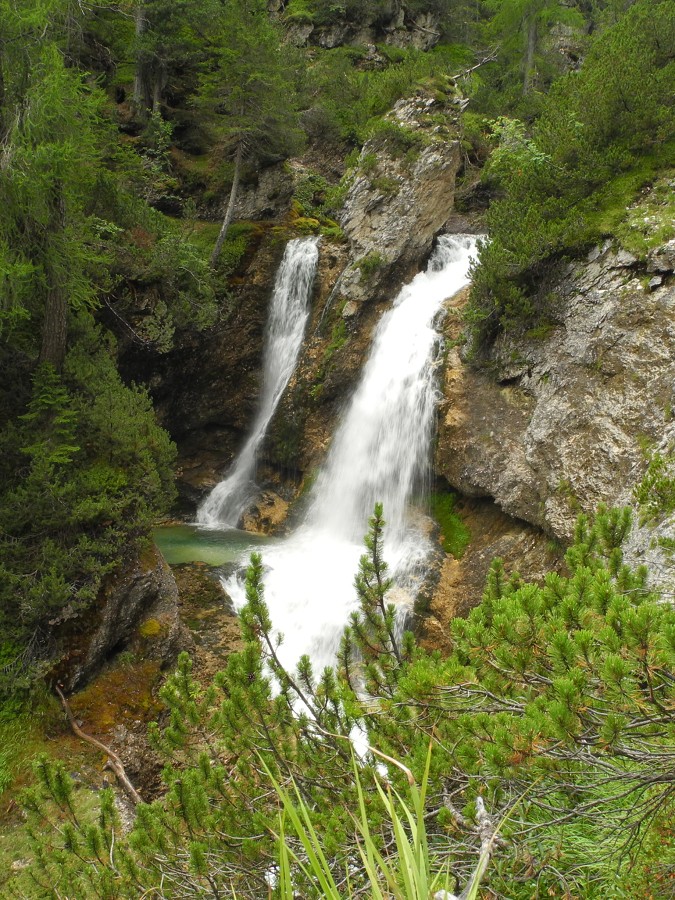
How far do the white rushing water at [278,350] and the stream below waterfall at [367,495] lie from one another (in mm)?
951

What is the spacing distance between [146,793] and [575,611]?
6.11 metres

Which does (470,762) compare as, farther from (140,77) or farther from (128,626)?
(140,77)

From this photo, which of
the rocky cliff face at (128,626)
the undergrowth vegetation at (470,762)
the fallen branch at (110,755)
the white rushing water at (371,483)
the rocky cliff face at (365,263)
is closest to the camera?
the undergrowth vegetation at (470,762)

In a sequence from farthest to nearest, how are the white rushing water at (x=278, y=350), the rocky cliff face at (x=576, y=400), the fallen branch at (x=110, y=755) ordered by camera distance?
the white rushing water at (x=278, y=350) < the rocky cliff face at (x=576, y=400) < the fallen branch at (x=110, y=755)

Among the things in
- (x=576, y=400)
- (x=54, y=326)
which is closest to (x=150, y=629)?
(x=54, y=326)

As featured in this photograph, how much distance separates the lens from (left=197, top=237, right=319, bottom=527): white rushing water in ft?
51.3

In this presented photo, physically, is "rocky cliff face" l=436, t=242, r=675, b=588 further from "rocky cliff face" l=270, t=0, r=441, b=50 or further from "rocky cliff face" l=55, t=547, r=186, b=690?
"rocky cliff face" l=270, t=0, r=441, b=50

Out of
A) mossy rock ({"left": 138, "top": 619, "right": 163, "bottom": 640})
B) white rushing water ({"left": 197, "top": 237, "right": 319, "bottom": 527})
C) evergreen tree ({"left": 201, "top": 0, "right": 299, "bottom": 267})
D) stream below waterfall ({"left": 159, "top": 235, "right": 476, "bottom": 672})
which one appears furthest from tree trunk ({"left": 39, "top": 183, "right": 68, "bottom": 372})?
evergreen tree ({"left": 201, "top": 0, "right": 299, "bottom": 267})

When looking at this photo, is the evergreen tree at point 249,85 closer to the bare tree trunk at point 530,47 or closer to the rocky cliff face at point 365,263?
the rocky cliff face at point 365,263

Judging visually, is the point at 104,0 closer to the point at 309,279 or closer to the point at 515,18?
the point at 309,279

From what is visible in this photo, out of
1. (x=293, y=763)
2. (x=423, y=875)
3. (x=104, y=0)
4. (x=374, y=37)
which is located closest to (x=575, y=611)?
(x=423, y=875)

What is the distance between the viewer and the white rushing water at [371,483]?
9625 millimetres

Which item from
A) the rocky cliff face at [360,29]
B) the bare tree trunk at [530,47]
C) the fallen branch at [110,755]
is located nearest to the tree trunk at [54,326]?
the fallen branch at [110,755]

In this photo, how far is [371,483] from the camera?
12.3 metres
